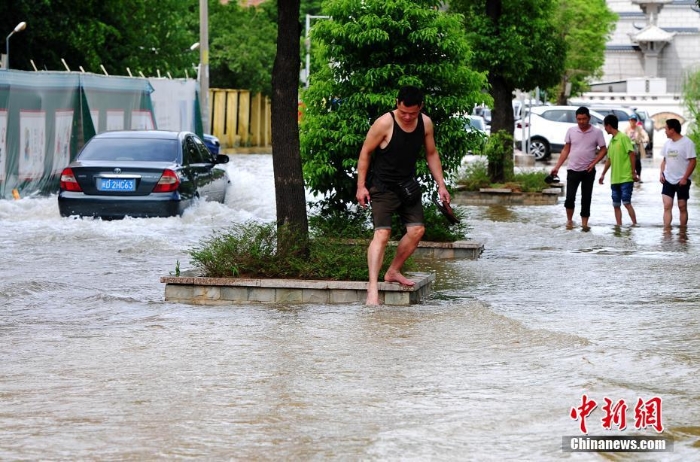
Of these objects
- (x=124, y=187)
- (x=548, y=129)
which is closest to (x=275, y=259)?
(x=124, y=187)

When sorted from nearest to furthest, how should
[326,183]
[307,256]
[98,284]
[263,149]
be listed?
1. [307,256]
2. [98,284]
3. [326,183]
4. [263,149]

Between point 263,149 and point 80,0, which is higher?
point 80,0

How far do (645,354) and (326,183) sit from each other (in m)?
6.78

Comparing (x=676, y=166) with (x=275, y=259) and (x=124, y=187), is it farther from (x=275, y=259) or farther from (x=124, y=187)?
(x=275, y=259)

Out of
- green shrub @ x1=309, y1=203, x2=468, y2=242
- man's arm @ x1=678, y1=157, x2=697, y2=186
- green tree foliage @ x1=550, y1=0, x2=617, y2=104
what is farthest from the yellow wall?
green shrub @ x1=309, y1=203, x2=468, y2=242

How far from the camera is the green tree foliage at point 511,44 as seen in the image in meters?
23.3

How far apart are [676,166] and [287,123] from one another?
25.2 feet

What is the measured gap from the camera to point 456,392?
7.13 m

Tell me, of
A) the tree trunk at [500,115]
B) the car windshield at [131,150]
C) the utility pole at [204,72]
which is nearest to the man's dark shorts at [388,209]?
the car windshield at [131,150]

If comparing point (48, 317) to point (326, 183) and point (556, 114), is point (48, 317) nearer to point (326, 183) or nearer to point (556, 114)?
point (326, 183)

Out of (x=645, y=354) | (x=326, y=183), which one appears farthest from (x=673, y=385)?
(x=326, y=183)

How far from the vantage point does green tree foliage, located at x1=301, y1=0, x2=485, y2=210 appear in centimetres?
1434

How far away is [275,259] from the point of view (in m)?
11.0

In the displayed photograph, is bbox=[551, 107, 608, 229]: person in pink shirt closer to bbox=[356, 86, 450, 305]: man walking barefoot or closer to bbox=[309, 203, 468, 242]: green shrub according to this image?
bbox=[309, 203, 468, 242]: green shrub
